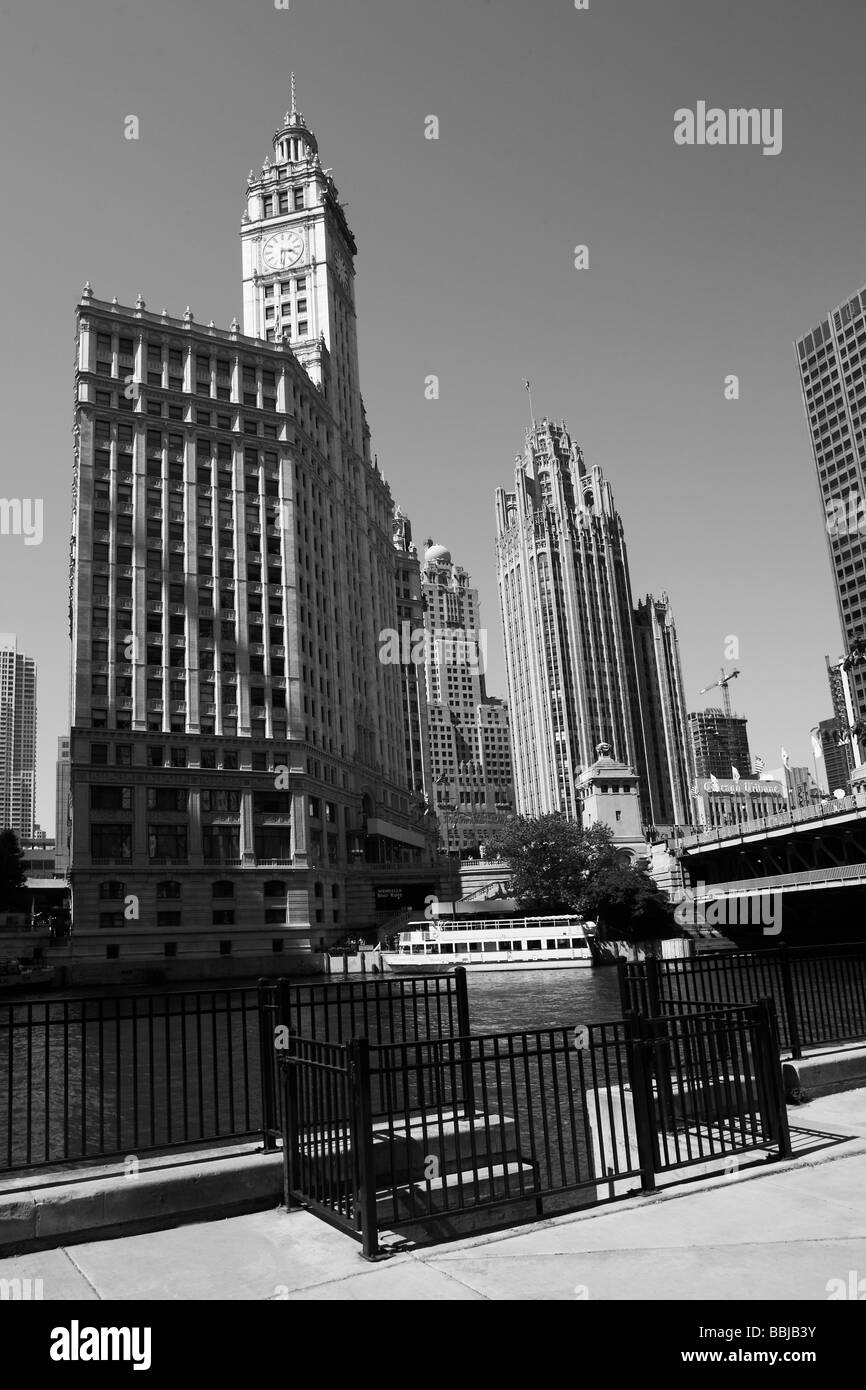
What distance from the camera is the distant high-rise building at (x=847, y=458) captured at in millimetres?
189625

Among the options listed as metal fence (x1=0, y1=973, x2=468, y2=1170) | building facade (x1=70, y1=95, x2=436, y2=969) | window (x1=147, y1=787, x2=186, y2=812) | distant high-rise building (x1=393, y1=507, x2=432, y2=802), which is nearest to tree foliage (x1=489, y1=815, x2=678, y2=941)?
building facade (x1=70, y1=95, x2=436, y2=969)

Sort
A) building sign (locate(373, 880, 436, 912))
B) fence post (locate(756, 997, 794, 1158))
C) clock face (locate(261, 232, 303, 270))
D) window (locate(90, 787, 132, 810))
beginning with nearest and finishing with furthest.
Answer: fence post (locate(756, 997, 794, 1158))
window (locate(90, 787, 132, 810))
building sign (locate(373, 880, 436, 912))
clock face (locate(261, 232, 303, 270))

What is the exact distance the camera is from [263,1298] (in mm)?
6344

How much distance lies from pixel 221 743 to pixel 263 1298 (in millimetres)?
69686

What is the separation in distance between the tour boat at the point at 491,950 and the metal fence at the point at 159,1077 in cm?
3073

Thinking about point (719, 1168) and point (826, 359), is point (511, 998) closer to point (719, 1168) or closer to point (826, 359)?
point (719, 1168)

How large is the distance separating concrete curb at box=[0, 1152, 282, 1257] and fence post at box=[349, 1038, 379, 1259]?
1.68 meters

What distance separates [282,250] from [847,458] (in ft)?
451

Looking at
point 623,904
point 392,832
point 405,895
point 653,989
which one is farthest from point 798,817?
point 653,989

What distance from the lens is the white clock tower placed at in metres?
98.5

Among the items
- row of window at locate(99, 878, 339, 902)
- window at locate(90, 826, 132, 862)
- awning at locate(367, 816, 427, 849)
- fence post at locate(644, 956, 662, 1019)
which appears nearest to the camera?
fence post at locate(644, 956, 662, 1019)

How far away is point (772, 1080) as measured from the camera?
9625 millimetres

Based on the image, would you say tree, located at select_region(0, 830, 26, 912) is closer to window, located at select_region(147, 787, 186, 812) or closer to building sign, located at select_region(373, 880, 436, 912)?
window, located at select_region(147, 787, 186, 812)

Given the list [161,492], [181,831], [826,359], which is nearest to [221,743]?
[181,831]
